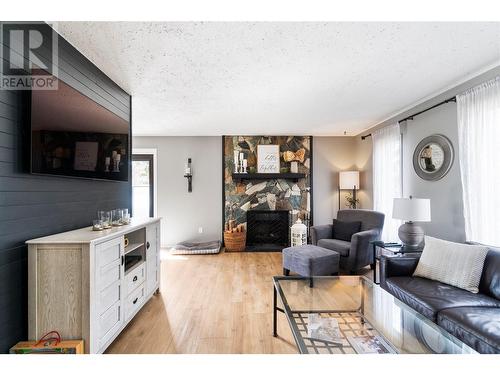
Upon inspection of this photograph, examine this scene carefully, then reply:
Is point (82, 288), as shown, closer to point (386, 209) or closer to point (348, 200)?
point (386, 209)

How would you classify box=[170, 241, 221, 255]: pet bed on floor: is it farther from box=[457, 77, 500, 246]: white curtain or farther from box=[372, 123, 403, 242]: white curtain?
box=[457, 77, 500, 246]: white curtain

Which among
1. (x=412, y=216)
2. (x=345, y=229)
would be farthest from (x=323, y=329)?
(x=345, y=229)

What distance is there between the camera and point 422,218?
281 cm

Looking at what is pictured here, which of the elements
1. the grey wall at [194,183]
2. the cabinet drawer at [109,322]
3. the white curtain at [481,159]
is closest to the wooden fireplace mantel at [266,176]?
the grey wall at [194,183]

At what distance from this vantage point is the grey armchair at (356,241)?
3.56m

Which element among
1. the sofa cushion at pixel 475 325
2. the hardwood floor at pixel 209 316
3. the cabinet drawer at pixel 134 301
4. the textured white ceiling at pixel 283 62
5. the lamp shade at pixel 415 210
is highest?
the textured white ceiling at pixel 283 62

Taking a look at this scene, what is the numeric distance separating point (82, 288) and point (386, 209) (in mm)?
4220

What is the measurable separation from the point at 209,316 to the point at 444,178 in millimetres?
3137

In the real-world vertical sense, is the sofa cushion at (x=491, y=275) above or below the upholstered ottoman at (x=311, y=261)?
above

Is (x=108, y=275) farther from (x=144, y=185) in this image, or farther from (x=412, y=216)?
(x=144, y=185)

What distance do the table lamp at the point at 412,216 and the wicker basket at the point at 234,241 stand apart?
9.60ft

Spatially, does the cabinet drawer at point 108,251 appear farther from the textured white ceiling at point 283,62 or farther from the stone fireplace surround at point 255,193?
the stone fireplace surround at point 255,193

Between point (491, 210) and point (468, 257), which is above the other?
point (491, 210)
